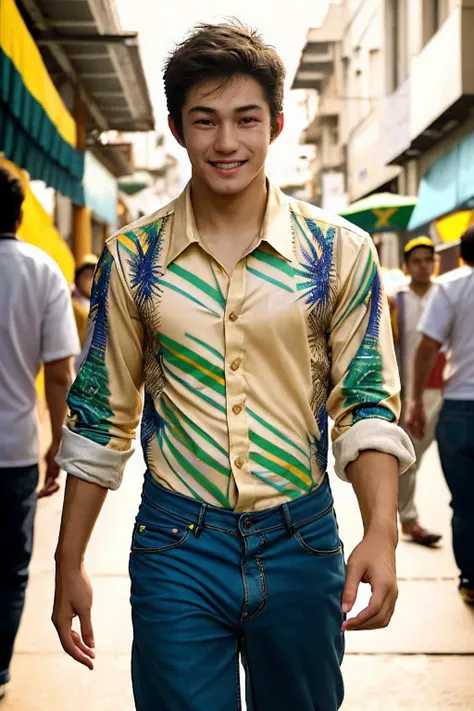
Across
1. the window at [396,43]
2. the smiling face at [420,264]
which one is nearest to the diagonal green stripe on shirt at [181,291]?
the smiling face at [420,264]

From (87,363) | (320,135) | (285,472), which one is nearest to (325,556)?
(285,472)

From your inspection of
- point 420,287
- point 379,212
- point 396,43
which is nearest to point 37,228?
point 379,212

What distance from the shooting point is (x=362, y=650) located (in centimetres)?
483

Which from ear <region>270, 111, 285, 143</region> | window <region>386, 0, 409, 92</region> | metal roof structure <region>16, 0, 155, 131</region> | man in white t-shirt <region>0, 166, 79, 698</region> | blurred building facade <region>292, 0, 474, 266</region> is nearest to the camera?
ear <region>270, 111, 285, 143</region>

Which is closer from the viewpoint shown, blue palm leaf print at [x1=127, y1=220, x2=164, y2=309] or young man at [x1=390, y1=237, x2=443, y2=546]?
blue palm leaf print at [x1=127, y1=220, x2=164, y2=309]

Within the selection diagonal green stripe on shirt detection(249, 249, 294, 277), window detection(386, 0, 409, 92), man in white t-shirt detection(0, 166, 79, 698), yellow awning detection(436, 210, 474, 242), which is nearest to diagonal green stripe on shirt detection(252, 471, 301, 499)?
diagonal green stripe on shirt detection(249, 249, 294, 277)

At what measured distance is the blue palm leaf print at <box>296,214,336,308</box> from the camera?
2.31m

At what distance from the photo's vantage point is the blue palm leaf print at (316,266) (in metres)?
2.31

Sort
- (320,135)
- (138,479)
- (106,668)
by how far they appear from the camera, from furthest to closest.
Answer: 1. (320,135)
2. (138,479)
3. (106,668)

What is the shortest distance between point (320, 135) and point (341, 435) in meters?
41.2

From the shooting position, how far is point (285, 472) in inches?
91.2

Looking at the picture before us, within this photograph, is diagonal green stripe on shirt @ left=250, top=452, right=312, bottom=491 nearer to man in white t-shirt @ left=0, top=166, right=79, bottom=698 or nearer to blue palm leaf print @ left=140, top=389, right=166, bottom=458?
blue palm leaf print @ left=140, top=389, right=166, bottom=458

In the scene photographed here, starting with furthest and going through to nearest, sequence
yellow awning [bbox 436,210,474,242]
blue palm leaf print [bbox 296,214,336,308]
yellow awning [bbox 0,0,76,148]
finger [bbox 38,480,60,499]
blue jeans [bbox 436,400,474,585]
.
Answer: yellow awning [bbox 436,210,474,242]
yellow awning [bbox 0,0,76,148]
blue jeans [bbox 436,400,474,585]
finger [bbox 38,480,60,499]
blue palm leaf print [bbox 296,214,336,308]

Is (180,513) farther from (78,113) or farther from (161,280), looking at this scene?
(78,113)
